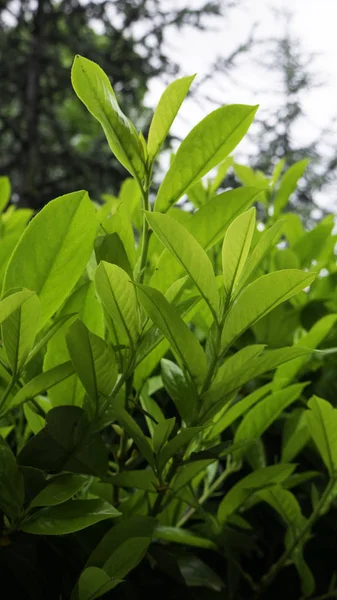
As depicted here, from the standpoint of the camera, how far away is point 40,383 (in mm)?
367

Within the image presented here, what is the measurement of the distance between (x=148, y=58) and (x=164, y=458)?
7477 mm

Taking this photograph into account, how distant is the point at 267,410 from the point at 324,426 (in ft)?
0.17

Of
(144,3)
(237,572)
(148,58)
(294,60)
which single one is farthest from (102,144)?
(237,572)

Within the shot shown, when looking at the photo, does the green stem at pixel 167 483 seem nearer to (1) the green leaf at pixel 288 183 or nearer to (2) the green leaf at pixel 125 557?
(2) the green leaf at pixel 125 557

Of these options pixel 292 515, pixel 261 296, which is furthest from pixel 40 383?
pixel 292 515

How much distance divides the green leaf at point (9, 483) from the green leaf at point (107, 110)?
0.65 ft

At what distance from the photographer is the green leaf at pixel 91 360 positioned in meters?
0.36

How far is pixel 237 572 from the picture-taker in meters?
0.48

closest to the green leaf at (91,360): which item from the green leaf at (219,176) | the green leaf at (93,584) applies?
the green leaf at (93,584)

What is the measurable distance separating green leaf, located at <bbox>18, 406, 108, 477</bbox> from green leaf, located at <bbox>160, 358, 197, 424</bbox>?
0.06 m

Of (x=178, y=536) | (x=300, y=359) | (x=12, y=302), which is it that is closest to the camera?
(x=12, y=302)

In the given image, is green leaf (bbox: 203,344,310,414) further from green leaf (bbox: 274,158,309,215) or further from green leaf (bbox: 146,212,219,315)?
green leaf (bbox: 274,158,309,215)

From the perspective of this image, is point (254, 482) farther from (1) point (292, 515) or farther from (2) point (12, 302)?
(2) point (12, 302)

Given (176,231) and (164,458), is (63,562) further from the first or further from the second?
(176,231)
